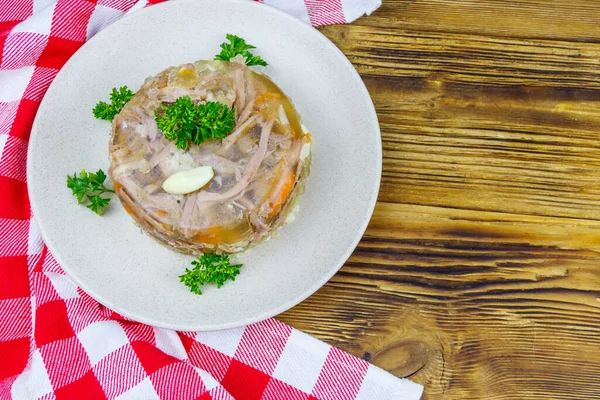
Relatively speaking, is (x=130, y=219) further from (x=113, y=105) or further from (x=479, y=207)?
(x=479, y=207)

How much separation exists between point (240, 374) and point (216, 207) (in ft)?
3.29

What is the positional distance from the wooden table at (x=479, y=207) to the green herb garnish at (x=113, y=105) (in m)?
1.20

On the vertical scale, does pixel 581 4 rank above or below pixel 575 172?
above

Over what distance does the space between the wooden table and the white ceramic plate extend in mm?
348

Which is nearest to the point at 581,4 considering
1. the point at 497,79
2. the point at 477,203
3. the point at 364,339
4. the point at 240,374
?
the point at 497,79

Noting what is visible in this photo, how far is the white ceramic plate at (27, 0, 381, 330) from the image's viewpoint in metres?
3.37

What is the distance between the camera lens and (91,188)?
336 cm

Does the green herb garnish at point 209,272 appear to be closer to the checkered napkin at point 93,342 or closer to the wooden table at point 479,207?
the checkered napkin at point 93,342

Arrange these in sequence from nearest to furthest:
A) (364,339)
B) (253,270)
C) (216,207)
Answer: (216,207) < (253,270) < (364,339)

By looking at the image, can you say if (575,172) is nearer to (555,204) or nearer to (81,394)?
(555,204)

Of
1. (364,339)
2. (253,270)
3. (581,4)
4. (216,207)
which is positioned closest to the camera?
(216,207)

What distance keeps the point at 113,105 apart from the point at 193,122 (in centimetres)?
63

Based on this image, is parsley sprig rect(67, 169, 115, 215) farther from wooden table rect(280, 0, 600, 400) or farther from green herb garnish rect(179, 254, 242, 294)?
wooden table rect(280, 0, 600, 400)

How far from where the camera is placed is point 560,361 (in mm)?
3715
